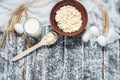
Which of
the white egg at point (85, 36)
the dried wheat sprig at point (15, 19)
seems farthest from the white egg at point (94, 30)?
the dried wheat sprig at point (15, 19)

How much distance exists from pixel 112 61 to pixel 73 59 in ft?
0.45

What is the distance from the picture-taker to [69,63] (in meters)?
1.30

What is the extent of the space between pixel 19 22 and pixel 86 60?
0.89 ft

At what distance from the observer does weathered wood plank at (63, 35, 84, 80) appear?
1296mm

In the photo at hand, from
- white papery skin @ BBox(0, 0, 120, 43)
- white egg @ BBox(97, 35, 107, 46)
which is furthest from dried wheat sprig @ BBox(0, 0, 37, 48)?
white egg @ BBox(97, 35, 107, 46)

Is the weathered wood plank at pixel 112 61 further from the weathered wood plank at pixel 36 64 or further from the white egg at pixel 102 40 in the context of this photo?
the weathered wood plank at pixel 36 64

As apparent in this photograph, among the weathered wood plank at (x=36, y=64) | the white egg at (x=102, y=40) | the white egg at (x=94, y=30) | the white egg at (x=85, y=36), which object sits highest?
the white egg at (x=94, y=30)

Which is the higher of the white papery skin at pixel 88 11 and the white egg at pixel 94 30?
the white papery skin at pixel 88 11

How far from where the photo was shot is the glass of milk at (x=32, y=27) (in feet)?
4.11

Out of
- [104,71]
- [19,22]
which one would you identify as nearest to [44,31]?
[19,22]

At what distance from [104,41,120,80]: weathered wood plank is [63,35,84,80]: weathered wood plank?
0.29ft

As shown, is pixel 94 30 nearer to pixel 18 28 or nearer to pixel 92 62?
pixel 92 62

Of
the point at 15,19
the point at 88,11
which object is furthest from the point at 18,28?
the point at 88,11

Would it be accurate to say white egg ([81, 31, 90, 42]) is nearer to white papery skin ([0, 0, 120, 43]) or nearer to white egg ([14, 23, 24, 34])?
white papery skin ([0, 0, 120, 43])
